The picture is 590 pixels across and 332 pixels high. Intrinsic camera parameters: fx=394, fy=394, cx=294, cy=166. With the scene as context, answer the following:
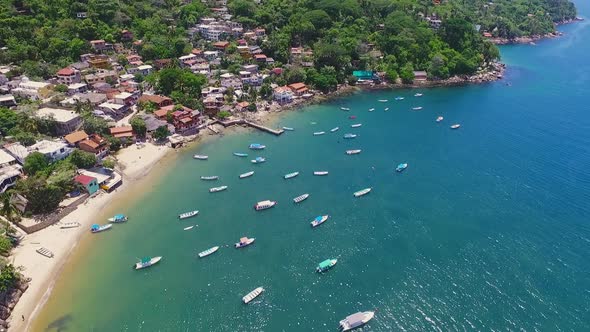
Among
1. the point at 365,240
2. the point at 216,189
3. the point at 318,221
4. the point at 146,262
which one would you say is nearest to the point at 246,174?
the point at 216,189

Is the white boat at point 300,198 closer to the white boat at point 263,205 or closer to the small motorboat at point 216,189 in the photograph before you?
the white boat at point 263,205

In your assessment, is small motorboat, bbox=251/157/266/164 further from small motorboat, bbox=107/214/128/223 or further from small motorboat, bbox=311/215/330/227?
small motorboat, bbox=107/214/128/223

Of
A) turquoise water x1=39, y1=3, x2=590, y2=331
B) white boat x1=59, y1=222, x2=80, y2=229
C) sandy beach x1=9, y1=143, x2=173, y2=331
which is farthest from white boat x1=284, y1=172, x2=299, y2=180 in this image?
white boat x1=59, y1=222, x2=80, y2=229

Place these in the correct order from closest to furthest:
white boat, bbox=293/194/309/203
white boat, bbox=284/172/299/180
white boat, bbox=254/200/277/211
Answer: white boat, bbox=254/200/277/211
white boat, bbox=293/194/309/203
white boat, bbox=284/172/299/180

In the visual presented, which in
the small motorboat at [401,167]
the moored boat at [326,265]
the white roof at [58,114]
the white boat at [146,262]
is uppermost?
the white roof at [58,114]

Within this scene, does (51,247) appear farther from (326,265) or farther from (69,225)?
(326,265)

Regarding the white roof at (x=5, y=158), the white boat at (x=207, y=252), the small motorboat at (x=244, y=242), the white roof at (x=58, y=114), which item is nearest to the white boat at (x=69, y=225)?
the white roof at (x=5, y=158)

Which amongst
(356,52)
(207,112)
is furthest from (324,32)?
(207,112)
